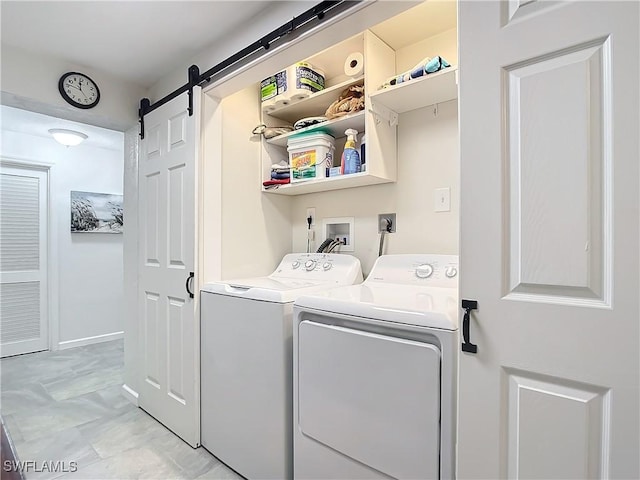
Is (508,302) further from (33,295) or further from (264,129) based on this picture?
(33,295)

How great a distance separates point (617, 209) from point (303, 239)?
182 cm

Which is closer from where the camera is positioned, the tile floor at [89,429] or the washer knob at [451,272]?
the washer knob at [451,272]

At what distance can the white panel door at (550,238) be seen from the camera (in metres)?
0.77

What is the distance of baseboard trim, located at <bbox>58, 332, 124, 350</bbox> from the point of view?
3.86m

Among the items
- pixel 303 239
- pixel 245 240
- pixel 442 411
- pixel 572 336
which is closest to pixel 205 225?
pixel 245 240

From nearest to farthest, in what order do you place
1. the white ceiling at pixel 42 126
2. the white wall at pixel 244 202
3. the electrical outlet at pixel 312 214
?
the white wall at pixel 244 202 → the electrical outlet at pixel 312 214 → the white ceiling at pixel 42 126

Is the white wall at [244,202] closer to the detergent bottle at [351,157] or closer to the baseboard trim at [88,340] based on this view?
the detergent bottle at [351,157]

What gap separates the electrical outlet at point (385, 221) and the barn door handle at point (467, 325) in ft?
3.34

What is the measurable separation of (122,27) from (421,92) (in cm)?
150

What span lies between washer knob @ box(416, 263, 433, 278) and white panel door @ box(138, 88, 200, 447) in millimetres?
1207

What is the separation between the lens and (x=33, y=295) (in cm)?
374

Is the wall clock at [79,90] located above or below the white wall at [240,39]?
below

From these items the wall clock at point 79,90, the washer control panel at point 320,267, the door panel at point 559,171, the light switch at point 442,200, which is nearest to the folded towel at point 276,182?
the washer control panel at point 320,267

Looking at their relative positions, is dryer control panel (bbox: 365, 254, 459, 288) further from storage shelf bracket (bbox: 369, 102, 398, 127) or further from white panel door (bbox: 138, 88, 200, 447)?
white panel door (bbox: 138, 88, 200, 447)
